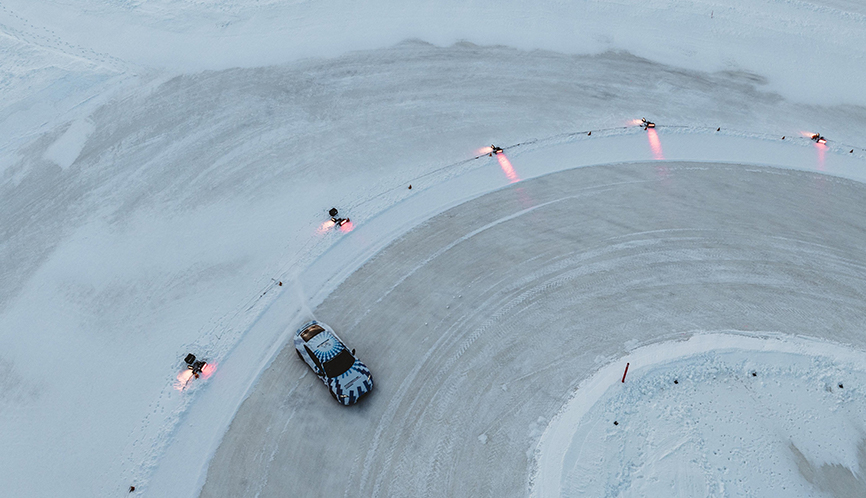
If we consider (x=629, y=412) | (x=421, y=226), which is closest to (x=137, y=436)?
(x=421, y=226)

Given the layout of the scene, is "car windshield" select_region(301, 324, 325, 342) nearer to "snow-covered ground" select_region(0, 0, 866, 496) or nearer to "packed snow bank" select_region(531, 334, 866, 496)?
"snow-covered ground" select_region(0, 0, 866, 496)

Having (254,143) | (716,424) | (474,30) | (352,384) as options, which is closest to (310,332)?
(352,384)

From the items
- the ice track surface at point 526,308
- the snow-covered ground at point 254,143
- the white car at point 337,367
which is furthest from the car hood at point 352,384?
the snow-covered ground at point 254,143

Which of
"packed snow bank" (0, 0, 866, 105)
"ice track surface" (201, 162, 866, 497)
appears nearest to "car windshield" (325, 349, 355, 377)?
"ice track surface" (201, 162, 866, 497)

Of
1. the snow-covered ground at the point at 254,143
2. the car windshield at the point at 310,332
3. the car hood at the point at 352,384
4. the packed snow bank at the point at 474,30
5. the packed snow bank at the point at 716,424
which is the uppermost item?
the packed snow bank at the point at 474,30

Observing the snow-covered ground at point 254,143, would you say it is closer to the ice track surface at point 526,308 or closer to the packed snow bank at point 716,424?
the ice track surface at point 526,308

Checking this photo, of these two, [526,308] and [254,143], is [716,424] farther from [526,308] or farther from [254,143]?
[254,143]
